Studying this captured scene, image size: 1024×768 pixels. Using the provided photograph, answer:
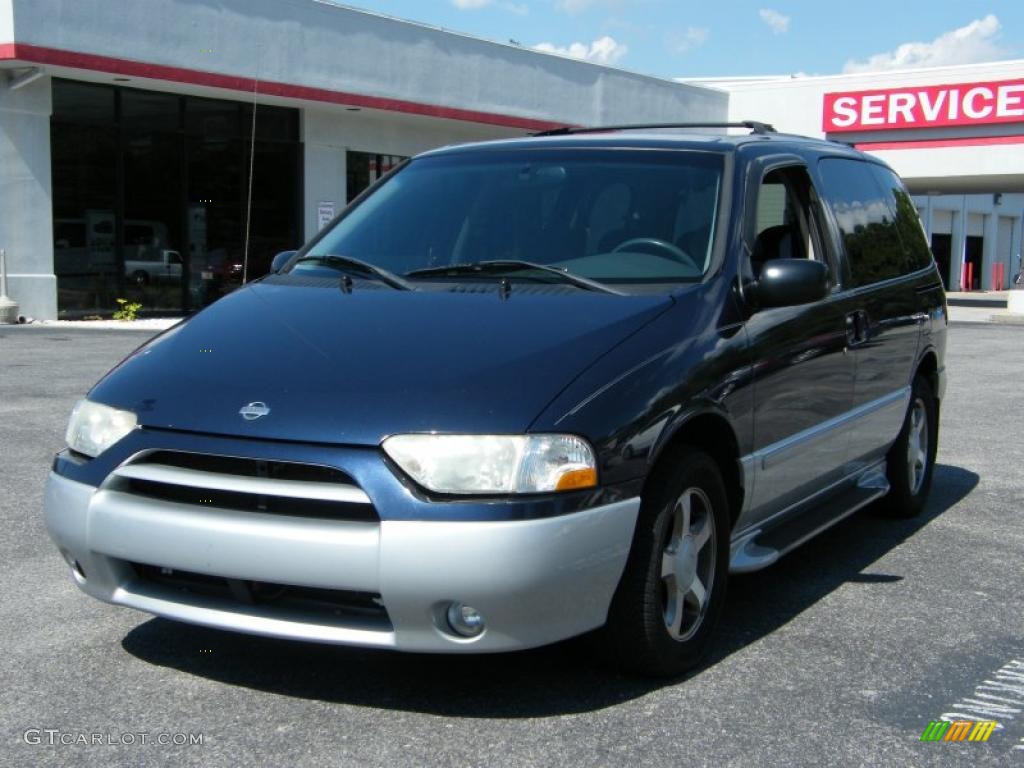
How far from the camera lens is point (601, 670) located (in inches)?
157

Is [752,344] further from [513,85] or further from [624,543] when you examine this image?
[513,85]

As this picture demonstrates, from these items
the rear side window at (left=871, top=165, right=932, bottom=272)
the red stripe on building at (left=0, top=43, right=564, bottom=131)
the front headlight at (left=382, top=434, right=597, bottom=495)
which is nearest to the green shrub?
the red stripe on building at (left=0, top=43, right=564, bottom=131)

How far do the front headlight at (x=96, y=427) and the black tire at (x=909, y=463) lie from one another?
392 cm

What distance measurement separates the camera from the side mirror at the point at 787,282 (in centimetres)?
443

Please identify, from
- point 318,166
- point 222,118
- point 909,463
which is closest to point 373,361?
point 909,463

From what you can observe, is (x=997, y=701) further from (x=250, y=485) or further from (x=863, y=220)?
(x=863, y=220)

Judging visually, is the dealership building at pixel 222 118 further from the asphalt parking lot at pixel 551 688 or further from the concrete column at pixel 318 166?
the asphalt parking lot at pixel 551 688

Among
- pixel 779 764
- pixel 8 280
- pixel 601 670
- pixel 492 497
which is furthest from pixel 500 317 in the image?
pixel 8 280

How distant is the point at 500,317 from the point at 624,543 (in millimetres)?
880

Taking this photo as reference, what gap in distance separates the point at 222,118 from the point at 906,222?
1766cm

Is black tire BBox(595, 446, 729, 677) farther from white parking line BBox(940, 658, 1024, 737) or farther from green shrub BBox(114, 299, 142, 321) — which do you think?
green shrub BBox(114, 299, 142, 321)

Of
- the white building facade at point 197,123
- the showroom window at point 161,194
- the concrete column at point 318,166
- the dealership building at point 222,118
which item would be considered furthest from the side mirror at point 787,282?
the concrete column at point 318,166

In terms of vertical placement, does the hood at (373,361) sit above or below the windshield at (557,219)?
below

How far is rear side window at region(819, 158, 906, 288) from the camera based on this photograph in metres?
5.65
